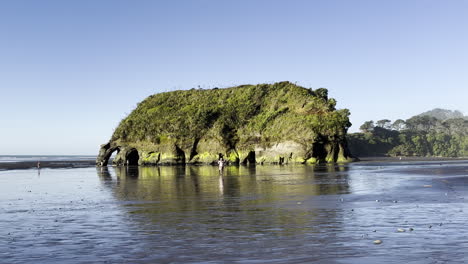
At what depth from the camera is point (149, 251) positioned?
1224cm

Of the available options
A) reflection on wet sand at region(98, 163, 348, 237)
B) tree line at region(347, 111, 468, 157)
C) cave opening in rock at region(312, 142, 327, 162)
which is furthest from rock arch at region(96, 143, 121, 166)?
tree line at region(347, 111, 468, 157)

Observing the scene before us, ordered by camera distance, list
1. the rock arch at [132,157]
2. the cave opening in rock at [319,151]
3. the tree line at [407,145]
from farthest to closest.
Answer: the tree line at [407,145] → the rock arch at [132,157] → the cave opening in rock at [319,151]

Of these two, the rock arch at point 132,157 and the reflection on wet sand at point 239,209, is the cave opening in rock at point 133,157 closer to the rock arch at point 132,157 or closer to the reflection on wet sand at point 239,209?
the rock arch at point 132,157

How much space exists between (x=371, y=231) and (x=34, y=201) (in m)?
19.5

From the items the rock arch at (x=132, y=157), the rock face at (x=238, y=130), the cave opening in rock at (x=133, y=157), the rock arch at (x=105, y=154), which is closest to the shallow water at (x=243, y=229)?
the rock face at (x=238, y=130)

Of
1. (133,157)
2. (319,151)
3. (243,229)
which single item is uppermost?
(133,157)

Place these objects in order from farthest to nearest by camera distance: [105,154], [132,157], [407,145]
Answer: [407,145]
[132,157]
[105,154]

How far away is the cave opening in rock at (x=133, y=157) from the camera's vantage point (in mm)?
99500

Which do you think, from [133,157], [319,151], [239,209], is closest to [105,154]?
[133,157]

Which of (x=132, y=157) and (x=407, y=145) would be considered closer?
(x=132, y=157)

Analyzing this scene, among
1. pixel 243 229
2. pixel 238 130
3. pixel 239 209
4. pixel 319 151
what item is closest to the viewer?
pixel 243 229

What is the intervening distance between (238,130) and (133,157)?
2389 centimetres

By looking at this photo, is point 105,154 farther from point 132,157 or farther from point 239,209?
point 239,209

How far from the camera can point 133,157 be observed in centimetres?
10188
